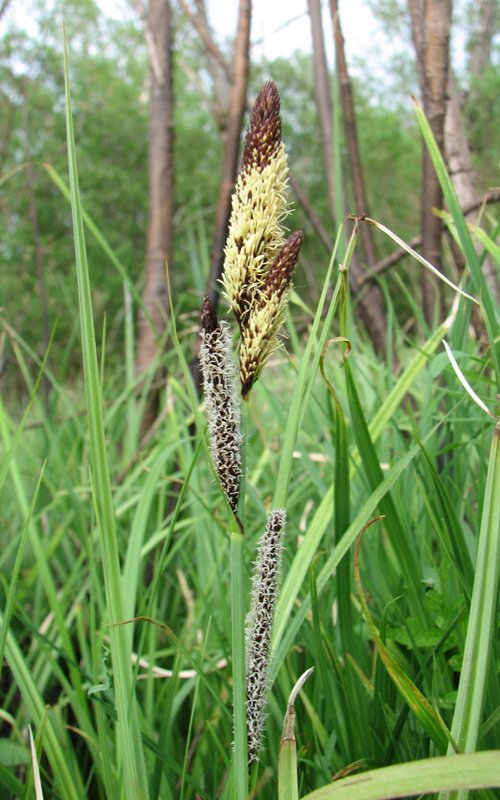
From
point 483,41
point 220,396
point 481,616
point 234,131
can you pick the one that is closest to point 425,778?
point 481,616

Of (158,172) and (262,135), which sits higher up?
(158,172)

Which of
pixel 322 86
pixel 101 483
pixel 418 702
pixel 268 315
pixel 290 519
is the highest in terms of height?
pixel 322 86

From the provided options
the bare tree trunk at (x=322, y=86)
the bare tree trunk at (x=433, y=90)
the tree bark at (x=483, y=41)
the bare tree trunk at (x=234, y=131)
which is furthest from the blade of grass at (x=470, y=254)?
the tree bark at (x=483, y=41)

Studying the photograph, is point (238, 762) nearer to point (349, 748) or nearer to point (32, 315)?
point (349, 748)

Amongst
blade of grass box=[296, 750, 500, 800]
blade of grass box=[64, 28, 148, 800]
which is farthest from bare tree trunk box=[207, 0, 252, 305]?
blade of grass box=[296, 750, 500, 800]

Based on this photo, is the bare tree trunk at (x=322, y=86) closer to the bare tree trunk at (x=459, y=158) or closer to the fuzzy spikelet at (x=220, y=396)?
the bare tree trunk at (x=459, y=158)

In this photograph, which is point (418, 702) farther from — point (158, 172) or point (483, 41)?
point (483, 41)
